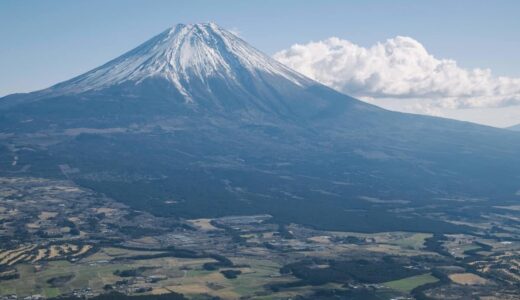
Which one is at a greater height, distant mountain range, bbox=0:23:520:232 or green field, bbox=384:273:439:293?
distant mountain range, bbox=0:23:520:232

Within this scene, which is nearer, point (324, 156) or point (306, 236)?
point (306, 236)

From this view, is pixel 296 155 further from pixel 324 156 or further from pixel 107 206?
pixel 107 206

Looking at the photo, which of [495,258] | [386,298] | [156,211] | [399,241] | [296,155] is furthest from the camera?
[296,155]

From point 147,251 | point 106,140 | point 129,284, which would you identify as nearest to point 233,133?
point 106,140

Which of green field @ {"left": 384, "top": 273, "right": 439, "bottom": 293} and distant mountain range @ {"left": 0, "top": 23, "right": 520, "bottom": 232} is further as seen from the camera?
distant mountain range @ {"left": 0, "top": 23, "right": 520, "bottom": 232}

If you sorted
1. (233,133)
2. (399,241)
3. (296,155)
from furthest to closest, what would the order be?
1. (233,133)
2. (296,155)
3. (399,241)

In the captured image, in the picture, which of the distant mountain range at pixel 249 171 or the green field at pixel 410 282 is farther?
the distant mountain range at pixel 249 171

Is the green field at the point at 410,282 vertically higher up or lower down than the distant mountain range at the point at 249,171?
lower down

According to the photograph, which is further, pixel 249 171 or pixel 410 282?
pixel 249 171
